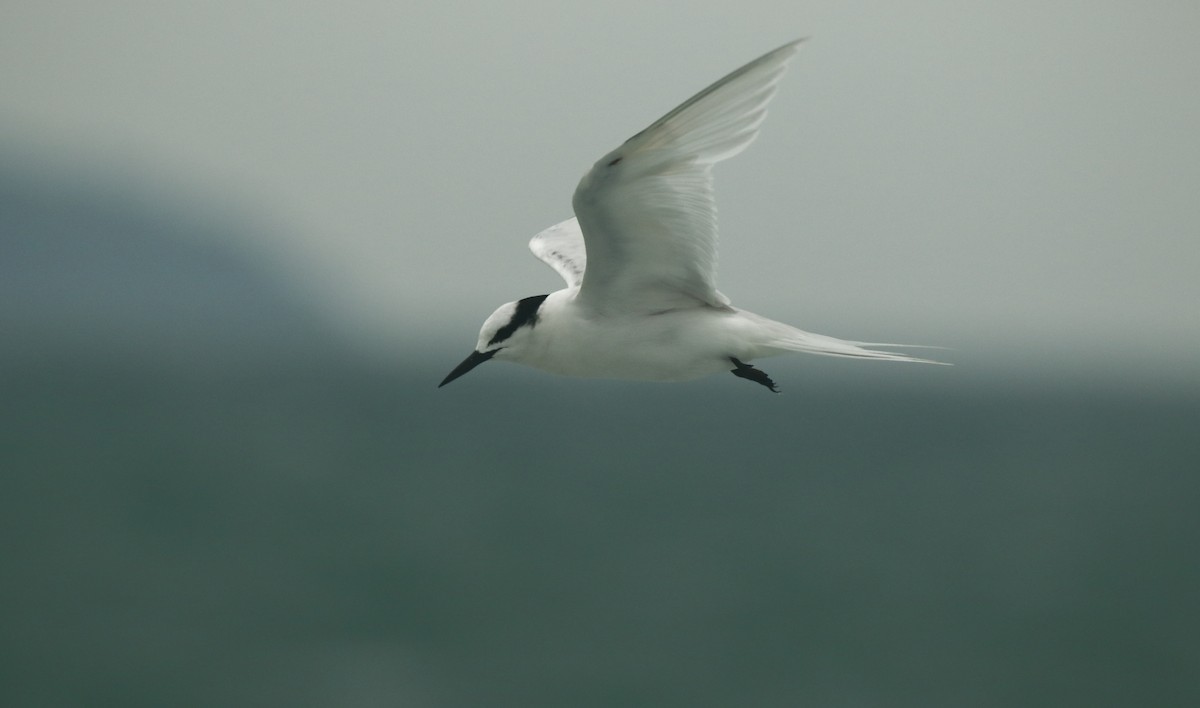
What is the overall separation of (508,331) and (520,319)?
0.05 meters

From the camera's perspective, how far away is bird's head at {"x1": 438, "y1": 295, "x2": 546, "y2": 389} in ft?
11.9

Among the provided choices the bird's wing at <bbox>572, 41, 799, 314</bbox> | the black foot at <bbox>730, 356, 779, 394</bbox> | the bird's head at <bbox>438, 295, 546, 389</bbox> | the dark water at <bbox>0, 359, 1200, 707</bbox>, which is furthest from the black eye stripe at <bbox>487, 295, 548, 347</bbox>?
the dark water at <bbox>0, 359, 1200, 707</bbox>

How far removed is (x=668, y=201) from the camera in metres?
3.26

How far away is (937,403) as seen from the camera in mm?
105625

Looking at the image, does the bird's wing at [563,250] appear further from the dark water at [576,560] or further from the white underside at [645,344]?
the dark water at [576,560]

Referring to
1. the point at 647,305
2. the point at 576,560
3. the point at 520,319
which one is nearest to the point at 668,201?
the point at 647,305

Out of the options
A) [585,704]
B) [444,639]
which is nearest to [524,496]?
[444,639]

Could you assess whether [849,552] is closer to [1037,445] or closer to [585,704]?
[585,704]

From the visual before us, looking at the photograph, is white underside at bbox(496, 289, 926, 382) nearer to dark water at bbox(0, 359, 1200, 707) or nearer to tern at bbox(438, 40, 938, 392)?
tern at bbox(438, 40, 938, 392)

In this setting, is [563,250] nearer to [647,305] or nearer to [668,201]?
[647,305]

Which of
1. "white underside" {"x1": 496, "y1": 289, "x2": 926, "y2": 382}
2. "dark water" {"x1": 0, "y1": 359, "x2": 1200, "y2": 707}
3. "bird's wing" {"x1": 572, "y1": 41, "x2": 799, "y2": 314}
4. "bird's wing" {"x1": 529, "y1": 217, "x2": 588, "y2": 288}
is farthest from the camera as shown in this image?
"dark water" {"x1": 0, "y1": 359, "x2": 1200, "y2": 707}

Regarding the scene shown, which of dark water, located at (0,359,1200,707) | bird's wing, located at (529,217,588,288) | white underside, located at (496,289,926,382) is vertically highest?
bird's wing, located at (529,217,588,288)

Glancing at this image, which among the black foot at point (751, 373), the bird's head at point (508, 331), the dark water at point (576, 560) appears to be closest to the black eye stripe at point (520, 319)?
the bird's head at point (508, 331)

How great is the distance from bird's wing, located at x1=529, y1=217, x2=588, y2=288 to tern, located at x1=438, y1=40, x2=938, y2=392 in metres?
0.63
